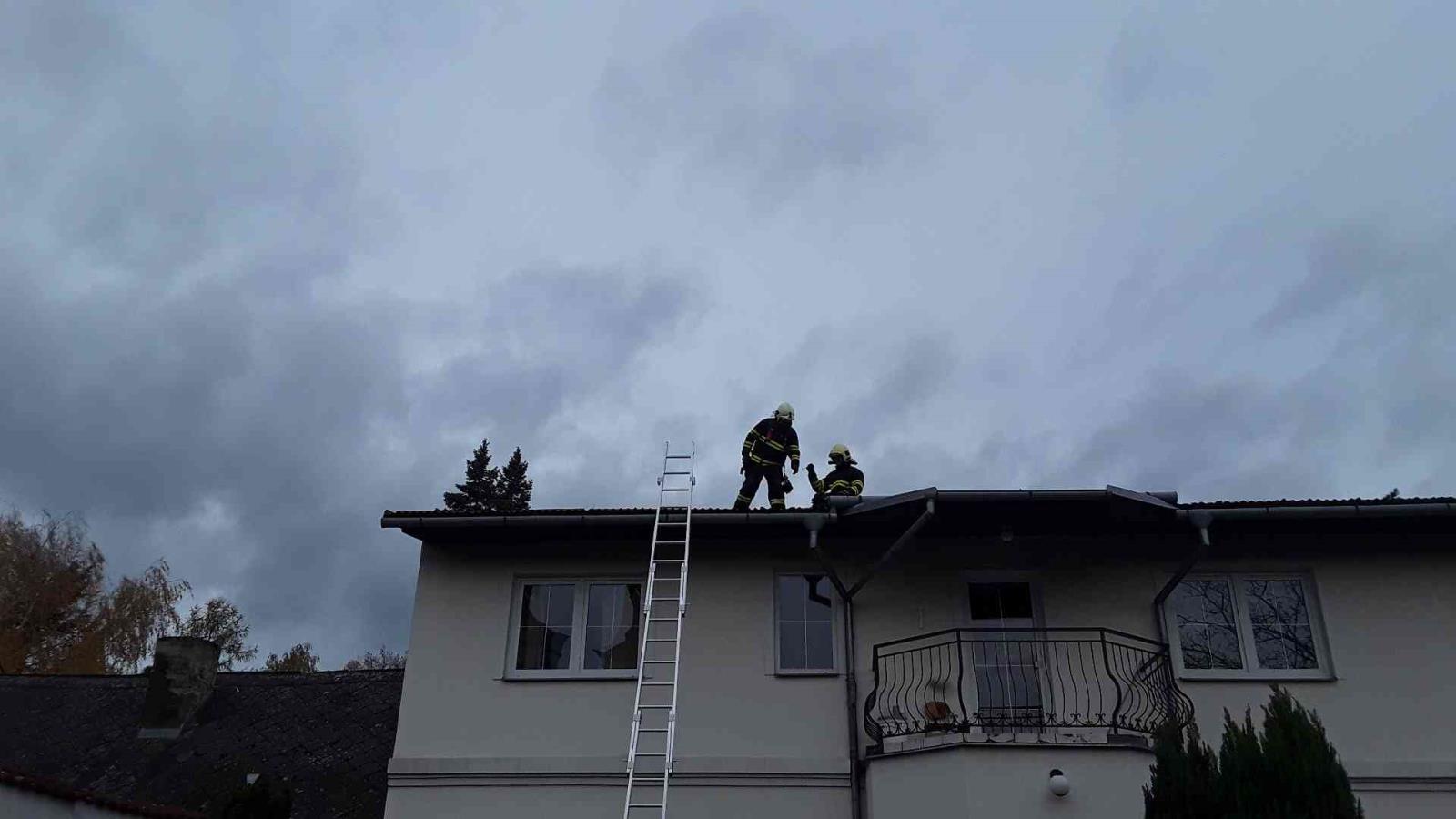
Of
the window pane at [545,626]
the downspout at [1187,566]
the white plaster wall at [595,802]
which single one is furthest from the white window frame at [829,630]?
the downspout at [1187,566]

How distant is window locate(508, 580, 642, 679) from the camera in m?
12.1

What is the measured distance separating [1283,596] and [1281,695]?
3498mm

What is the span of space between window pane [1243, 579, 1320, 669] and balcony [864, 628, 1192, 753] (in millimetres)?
1201

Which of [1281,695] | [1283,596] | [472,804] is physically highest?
[1283,596]

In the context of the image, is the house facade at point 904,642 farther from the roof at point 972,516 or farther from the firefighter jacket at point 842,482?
the firefighter jacket at point 842,482

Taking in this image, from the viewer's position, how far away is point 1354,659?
11562 mm

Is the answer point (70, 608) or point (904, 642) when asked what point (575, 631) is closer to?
point (904, 642)

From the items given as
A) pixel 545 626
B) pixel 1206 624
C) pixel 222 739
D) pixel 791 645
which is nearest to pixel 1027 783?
pixel 791 645

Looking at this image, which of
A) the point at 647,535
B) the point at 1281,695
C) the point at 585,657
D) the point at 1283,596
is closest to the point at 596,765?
the point at 585,657

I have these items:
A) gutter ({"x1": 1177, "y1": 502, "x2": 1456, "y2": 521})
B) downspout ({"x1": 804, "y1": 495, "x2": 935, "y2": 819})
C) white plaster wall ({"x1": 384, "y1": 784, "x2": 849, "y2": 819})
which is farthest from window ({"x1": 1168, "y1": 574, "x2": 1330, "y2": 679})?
white plaster wall ({"x1": 384, "y1": 784, "x2": 849, "y2": 819})

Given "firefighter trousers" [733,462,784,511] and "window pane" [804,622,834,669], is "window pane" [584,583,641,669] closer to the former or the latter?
"window pane" [804,622,834,669]

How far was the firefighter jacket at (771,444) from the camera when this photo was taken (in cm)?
1470

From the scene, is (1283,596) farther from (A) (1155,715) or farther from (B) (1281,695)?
(B) (1281,695)

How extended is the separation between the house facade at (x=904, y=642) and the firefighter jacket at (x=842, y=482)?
1.92 m
